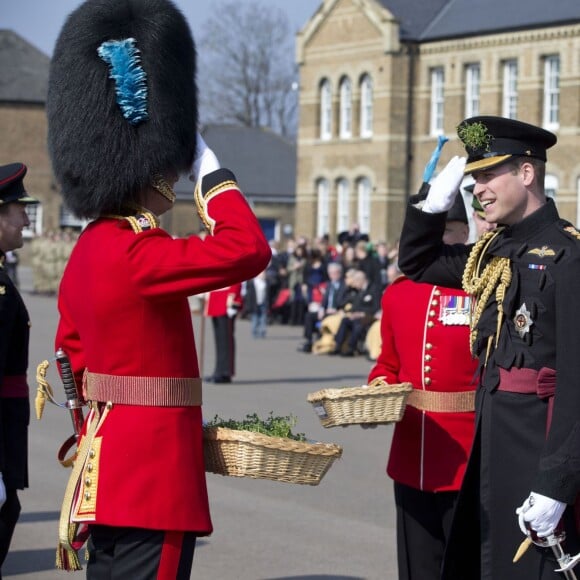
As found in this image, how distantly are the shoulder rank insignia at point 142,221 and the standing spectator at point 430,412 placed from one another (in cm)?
180

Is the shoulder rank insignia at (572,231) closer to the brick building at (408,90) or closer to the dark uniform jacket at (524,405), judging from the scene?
the dark uniform jacket at (524,405)

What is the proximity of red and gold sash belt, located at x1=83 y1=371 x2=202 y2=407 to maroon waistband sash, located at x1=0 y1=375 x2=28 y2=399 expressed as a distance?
190 centimetres

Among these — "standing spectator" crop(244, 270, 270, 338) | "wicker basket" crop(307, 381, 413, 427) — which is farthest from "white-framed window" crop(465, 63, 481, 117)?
"wicker basket" crop(307, 381, 413, 427)

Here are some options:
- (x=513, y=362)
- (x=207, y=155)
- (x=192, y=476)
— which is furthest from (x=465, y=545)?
(x=207, y=155)

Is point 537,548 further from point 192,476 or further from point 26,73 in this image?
point 26,73

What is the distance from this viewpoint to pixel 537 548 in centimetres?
429

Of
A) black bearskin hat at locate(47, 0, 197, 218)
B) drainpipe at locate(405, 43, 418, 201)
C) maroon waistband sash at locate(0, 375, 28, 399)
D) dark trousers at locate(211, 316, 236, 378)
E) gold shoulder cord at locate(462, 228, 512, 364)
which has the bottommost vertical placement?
dark trousers at locate(211, 316, 236, 378)

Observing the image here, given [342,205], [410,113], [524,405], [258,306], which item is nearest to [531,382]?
[524,405]

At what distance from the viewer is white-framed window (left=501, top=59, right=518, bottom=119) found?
3700cm

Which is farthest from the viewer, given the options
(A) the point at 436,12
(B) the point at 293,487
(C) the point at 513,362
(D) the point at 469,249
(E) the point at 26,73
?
(E) the point at 26,73

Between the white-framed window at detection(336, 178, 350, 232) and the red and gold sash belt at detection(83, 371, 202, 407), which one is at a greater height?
the white-framed window at detection(336, 178, 350, 232)

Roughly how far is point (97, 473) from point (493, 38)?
34.5m

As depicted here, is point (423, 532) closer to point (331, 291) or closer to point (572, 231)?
point (572, 231)

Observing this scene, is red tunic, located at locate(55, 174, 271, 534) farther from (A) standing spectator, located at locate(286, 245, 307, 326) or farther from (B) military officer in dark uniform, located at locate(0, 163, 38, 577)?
(A) standing spectator, located at locate(286, 245, 307, 326)
